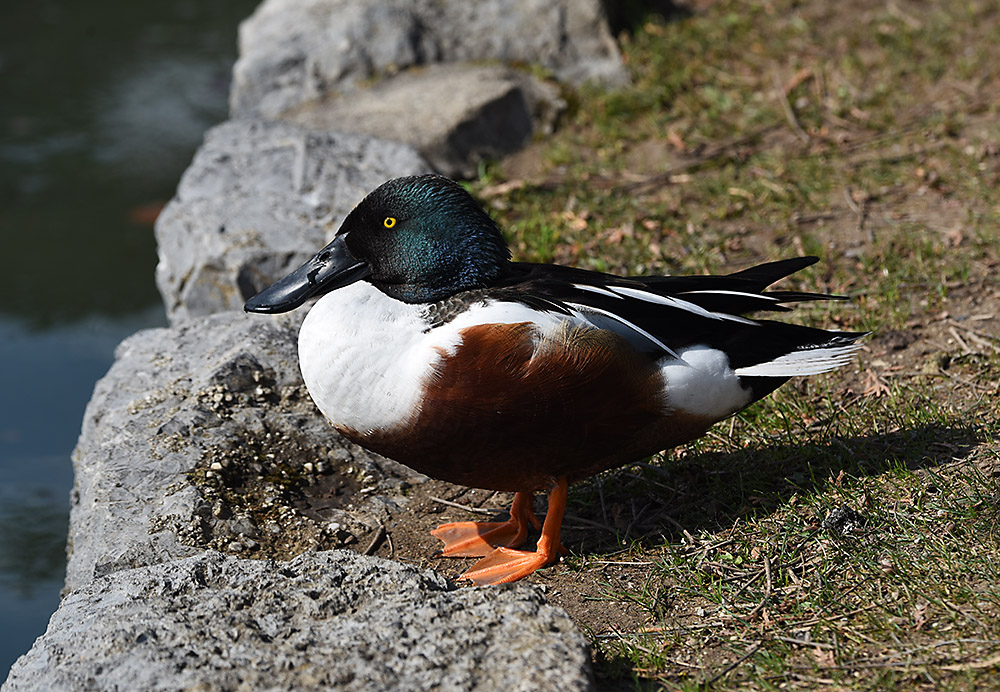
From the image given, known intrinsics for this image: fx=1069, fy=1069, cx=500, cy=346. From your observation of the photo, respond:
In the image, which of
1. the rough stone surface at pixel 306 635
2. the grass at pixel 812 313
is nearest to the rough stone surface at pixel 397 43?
the grass at pixel 812 313

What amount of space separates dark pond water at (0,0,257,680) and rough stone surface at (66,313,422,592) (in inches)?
31.3

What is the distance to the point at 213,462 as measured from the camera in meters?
3.31

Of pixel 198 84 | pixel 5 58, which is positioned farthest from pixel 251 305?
pixel 5 58

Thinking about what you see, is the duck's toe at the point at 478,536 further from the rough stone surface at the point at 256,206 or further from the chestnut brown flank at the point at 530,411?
the rough stone surface at the point at 256,206

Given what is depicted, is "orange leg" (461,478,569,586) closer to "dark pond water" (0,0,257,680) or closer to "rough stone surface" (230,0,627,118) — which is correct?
"dark pond water" (0,0,257,680)

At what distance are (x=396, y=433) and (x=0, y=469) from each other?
2570 mm

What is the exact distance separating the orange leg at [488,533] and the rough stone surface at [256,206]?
1.58 m

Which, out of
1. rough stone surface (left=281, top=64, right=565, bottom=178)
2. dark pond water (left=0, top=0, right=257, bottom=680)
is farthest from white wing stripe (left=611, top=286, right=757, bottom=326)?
rough stone surface (left=281, top=64, right=565, bottom=178)

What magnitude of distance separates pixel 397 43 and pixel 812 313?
3.15 m

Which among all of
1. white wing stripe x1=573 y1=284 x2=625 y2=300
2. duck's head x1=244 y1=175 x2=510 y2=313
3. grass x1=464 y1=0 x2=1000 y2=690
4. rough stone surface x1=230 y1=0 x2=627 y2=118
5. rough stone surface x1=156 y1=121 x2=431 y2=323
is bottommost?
grass x1=464 y1=0 x2=1000 y2=690

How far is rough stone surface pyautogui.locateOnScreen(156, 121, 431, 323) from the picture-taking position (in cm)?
441

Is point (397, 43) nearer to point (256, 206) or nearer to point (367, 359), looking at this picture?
point (256, 206)

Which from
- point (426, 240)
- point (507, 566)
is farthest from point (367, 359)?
point (507, 566)

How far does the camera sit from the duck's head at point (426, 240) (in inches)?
115
